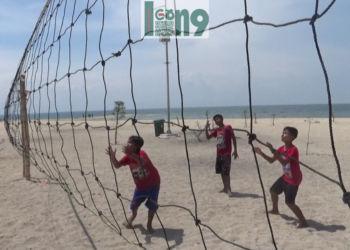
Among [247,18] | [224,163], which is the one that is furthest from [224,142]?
[247,18]

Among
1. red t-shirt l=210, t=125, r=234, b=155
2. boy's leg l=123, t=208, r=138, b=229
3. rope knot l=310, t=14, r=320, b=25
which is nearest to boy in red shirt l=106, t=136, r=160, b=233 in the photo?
boy's leg l=123, t=208, r=138, b=229

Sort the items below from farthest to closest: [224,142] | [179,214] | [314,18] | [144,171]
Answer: [224,142] < [179,214] < [144,171] < [314,18]

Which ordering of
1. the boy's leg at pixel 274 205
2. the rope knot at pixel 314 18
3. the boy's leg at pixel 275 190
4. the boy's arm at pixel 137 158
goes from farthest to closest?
the boy's leg at pixel 274 205 < the boy's leg at pixel 275 190 < the boy's arm at pixel 137 158 < the rope knot at pixel 314 18

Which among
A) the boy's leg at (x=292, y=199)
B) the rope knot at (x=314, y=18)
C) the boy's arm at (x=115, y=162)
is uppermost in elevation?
the rope knot at (x=314, y=18)

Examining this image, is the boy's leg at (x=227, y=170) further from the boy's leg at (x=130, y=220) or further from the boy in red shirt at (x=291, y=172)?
the boy's leg at (x=130, y=220)

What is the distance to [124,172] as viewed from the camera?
20.7 feet

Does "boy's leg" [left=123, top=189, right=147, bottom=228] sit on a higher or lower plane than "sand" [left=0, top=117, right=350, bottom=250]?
higher

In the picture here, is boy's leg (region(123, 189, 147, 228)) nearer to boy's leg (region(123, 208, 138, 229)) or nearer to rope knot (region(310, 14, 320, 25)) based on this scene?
boy's leg (region(123, 208, 138, 229))

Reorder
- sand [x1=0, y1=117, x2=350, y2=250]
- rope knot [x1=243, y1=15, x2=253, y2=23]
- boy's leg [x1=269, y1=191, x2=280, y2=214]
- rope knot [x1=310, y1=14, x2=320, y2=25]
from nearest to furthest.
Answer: rope knot [x1=310, y1=14, x2=320, y2=25], rope knot [x1=243, y1=15, x2=253, y2=23], sand [x1=0, y1=117, x2=350, y2=250], boy's leg [x1=269, y1=191, x2=280, y2=214]

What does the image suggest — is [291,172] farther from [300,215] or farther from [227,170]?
[227,170]

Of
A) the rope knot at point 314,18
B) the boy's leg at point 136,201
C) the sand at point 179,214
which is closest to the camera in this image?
the rope knot at point 314,18

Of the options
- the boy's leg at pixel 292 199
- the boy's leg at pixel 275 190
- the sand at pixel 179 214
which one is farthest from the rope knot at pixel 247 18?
the boy's leg at pixel 275 190

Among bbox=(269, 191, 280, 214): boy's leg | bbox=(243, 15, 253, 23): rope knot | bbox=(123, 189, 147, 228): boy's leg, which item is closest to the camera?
bbox=(243, 15, 253, 23): rope knot

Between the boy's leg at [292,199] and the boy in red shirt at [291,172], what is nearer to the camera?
the boy in red shirt at [291,172]
